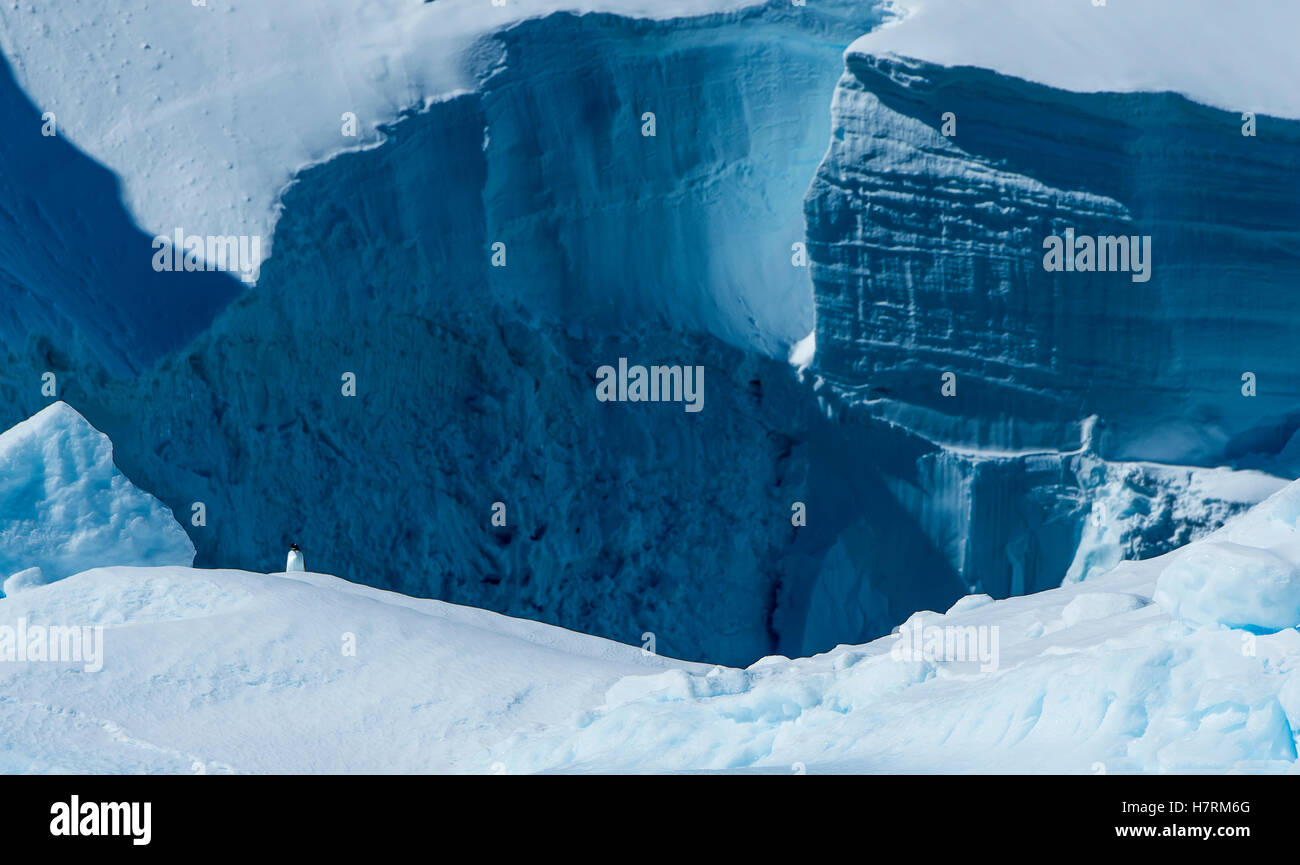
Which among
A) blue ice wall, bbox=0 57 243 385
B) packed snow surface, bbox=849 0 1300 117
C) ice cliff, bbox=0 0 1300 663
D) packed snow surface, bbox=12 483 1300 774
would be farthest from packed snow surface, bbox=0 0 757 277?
packed snow surface, bbox=12 483 1300 774

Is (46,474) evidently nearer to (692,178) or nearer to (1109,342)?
(692,178)

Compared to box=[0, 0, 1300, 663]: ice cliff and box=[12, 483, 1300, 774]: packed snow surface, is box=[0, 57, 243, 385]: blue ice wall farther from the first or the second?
box=[12, 483, 1300, 774]: packed snow surface

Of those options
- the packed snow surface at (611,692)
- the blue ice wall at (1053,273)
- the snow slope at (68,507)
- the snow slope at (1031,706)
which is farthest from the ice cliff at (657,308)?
the snow slope at (1031,706)

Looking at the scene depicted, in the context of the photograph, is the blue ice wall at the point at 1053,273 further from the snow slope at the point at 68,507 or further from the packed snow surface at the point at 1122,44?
the snow slope at the point at 68,507

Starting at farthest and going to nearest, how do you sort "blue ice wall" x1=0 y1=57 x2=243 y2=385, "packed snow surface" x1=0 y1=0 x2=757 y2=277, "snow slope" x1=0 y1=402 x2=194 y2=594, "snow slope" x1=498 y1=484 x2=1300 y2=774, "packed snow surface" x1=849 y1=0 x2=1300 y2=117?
"packed snow surface" x1=849 y1=0 x2=1300 y2=117, "packed snow surface" x1=0 y1=0 x2=757 y2=277, "blue ice wall" x1=0 y1=57 x2=243 y2=385, "snow slope" x1=0 y1=402 x2=194 y2=594, "snow slope" x1=498 y1=484 x2=1300 y2=774

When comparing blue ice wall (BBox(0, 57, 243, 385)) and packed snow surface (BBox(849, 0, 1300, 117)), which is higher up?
packed snow surface (BBox(849, 0, 1300, 117))
